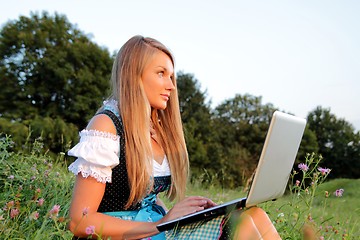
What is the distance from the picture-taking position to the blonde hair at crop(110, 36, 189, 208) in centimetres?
197

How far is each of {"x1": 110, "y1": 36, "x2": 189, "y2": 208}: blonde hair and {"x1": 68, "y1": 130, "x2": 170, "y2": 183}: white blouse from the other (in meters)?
0.09

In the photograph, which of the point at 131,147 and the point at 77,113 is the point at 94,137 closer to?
the point at 131,147

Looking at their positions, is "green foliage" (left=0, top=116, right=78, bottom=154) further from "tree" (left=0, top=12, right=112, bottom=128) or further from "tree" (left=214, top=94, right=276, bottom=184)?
"tree" (left=214, top=94, right=276, bottom=184)

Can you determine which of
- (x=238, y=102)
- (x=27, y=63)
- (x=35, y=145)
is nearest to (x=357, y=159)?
(x=238, y=102)

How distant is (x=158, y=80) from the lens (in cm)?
219

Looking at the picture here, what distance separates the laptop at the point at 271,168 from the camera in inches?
66.1

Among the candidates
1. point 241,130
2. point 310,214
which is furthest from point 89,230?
point 241,130

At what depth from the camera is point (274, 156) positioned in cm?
176

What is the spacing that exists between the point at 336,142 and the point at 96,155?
33.6m

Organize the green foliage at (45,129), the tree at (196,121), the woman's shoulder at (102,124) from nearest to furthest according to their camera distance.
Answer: the woman's shoulder at (102,124) → the green foliage at (45,129) → the tree at (196,121)

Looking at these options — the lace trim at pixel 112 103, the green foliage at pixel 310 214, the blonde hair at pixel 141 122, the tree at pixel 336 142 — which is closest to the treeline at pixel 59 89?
the tree at pixel 336 142

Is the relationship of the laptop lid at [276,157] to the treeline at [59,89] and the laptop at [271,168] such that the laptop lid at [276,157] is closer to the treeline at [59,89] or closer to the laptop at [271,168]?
the laptop at [271,168]

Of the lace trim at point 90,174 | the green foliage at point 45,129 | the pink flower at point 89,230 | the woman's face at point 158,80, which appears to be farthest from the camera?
the green foliage at point 45,129

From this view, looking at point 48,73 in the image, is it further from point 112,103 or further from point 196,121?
point 112,103
